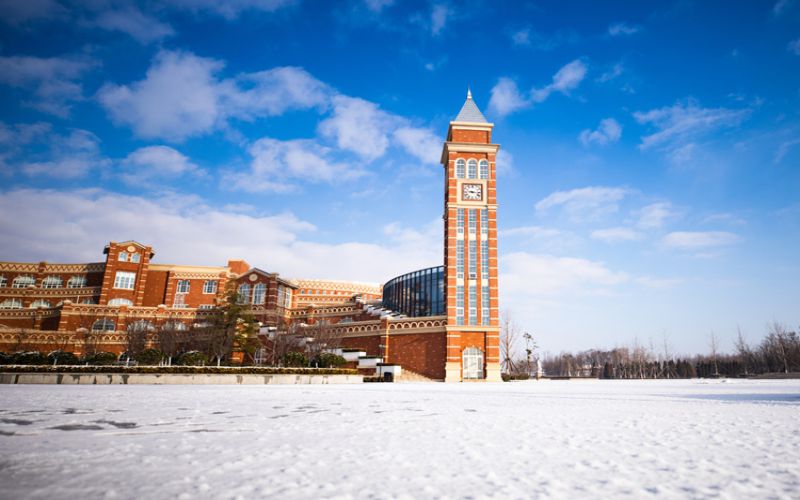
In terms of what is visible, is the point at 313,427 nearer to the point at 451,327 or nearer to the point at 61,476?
the point at 61,476

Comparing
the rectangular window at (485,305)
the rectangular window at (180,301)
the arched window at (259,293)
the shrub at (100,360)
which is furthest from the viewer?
the rectangular window at (180,301)

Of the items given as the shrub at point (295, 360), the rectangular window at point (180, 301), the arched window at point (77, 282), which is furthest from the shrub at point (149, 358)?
the arched window at point (77, 282)

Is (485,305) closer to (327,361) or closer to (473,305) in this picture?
(473,305)

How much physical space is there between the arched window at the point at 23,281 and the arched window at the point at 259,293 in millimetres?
30336

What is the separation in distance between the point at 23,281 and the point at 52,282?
11.9ft

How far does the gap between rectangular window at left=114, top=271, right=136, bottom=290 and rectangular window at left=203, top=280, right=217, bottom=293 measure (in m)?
8.24

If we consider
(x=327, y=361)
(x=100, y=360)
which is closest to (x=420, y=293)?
(x=327, y=361)

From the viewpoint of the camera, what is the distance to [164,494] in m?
3.42

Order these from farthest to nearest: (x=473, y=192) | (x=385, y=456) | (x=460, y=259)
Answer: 1. (x=473, y=192)
2. (x=460, y=259)
3. (x=385, y=456)

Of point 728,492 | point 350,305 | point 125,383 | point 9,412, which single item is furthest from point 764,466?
point 350,305

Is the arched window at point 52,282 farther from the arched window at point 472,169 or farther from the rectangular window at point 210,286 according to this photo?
the arched window at point 472,169

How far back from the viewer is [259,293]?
167 ft

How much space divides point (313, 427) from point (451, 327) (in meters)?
31.9

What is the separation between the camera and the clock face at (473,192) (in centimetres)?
4159
